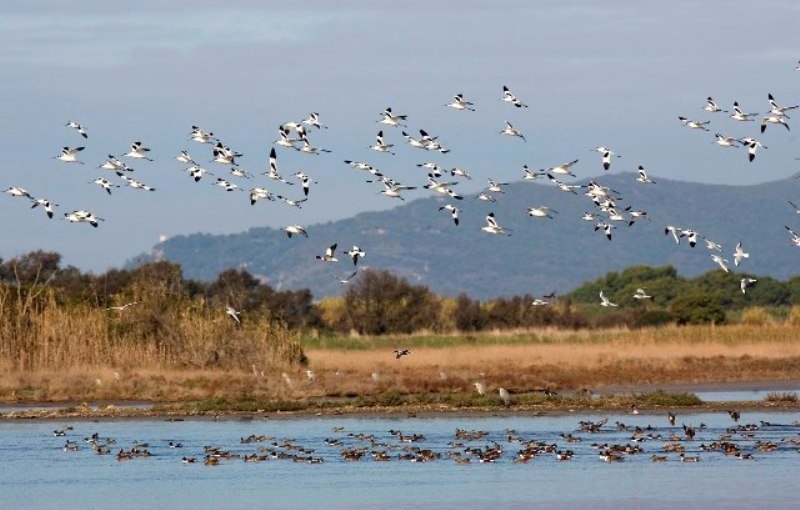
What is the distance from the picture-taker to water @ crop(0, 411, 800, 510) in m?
25.1

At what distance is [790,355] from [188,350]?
806 inches

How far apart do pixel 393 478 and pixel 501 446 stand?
4.29m

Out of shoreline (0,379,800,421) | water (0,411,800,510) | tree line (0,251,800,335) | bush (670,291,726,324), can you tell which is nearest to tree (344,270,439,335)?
tree line (0,251,800,335)

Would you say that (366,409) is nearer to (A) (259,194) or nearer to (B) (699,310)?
(A) (259,194)

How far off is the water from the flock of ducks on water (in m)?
0.10

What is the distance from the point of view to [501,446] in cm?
3180

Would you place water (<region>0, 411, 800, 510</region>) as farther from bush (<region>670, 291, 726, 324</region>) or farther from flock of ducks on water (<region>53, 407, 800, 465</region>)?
bush (<region>670, 291, 726, 324</region>)

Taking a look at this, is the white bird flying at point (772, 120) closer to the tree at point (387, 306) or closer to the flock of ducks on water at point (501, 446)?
the flock of ducks on water at point (501, 446)

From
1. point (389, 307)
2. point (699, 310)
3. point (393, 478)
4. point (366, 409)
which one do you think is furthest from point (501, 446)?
point (389, 307)

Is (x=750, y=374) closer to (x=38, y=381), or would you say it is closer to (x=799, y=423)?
(x=799, y=423)

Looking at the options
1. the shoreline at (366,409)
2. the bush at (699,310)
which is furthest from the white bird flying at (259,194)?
the bush at (699,310)

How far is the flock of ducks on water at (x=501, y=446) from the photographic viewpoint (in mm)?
30219

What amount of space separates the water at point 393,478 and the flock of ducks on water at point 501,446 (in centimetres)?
10

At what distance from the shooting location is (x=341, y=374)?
4903cm
